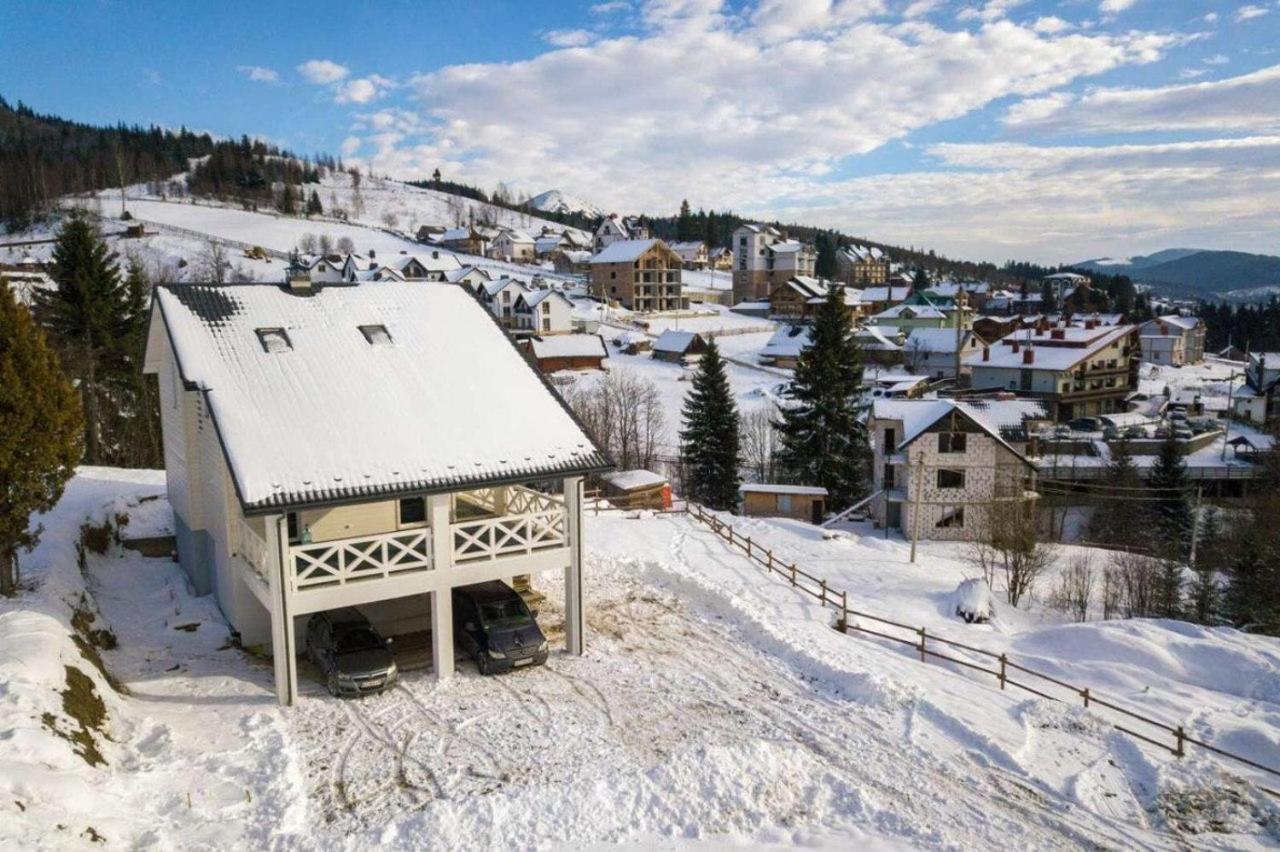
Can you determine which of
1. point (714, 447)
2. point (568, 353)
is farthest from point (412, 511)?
point (568, 353)

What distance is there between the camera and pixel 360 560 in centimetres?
1442

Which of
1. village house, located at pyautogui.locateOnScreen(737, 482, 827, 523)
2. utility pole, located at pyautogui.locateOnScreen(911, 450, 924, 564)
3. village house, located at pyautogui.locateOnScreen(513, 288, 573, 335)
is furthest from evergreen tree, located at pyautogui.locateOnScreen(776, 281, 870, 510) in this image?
village house, located at pyautogui.locateOnScreen(513, 288, 573, 335)

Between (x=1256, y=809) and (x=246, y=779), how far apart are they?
14.3 m

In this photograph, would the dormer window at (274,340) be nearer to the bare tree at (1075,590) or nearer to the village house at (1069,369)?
the bare tree at (1075,590)

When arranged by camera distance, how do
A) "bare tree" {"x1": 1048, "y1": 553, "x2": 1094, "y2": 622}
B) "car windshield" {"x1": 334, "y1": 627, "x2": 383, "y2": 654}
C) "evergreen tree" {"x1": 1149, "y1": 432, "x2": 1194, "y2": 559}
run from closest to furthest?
1. "car windshield" {"x1": 334, "y1": 627, "x2": 383, "y2": 654}
2. "bare tree" {"x1": 1048, "y1": 553, "x2": 1094, "y2": 622}
3. "evergreen tree" {"x1": 1149, "y1": 432, "x2": 1194, "y2": 559}

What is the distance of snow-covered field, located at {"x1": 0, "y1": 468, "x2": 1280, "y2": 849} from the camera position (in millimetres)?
10484

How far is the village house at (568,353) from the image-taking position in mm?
69625

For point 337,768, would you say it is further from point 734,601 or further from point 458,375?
point 734,601

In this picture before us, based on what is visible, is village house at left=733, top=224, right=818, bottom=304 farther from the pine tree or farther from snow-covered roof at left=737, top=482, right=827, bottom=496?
the pine tree

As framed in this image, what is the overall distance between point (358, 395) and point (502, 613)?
16.6 ft

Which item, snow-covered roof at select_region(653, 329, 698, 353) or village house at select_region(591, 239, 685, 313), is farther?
village house at select_region(591, 239, 685, 313)

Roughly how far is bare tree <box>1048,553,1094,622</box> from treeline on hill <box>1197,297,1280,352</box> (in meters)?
109

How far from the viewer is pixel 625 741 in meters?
12.9

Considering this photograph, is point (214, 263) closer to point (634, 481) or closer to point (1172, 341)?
point (634, 481)
